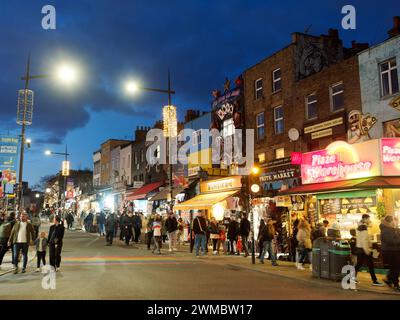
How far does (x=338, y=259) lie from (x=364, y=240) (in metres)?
0.94

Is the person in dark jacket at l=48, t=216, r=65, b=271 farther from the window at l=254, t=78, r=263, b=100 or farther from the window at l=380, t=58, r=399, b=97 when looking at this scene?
the window at l=254, t=78, r=263, b=100

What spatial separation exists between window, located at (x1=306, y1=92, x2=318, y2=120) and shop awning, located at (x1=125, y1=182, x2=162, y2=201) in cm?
1778

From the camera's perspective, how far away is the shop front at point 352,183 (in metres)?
15.3

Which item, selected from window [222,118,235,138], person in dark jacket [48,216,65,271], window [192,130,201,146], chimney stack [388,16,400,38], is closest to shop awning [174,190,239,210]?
window [222,118,235,138]

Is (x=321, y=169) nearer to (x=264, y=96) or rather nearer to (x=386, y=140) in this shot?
(x=386, y=140)

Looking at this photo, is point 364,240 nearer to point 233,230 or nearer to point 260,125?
point 233,230

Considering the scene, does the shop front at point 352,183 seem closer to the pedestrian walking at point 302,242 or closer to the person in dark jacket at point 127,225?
the pedestrian walking at point 302,242

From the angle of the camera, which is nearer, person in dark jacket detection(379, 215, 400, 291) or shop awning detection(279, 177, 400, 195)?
person in dark jacket detection(379, 215, 400, 291)

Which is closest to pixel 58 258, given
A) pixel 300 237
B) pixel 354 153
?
pixel 300 237

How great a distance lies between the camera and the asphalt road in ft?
32.7

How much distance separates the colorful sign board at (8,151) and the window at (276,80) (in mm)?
14920

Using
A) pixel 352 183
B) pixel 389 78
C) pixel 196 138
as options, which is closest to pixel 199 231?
pixel 352 183

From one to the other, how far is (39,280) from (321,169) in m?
11.9

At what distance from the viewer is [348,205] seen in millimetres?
16922
